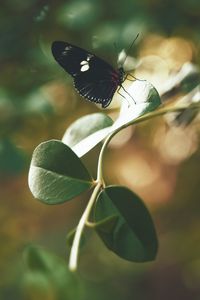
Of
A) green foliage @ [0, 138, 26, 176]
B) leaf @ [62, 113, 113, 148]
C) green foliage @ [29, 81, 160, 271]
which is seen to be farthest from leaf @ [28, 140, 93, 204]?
green foliage @ [0, 138, 26, 176]

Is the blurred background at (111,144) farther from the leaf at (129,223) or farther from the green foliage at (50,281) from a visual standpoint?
the leaf at (129,223)

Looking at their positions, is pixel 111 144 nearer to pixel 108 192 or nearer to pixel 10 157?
pixel 10 157

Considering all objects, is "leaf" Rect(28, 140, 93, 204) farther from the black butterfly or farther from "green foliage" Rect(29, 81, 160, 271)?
the black butterfly

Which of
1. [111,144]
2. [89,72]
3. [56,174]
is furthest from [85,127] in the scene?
[111,144]

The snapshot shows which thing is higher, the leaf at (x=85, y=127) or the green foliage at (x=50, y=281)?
the green foliage at (x=50, y=281)

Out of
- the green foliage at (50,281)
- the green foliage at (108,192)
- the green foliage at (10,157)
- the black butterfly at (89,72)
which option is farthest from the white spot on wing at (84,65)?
the green foliage at (10,157)

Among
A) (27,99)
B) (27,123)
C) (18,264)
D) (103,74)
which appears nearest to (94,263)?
(18,264)
